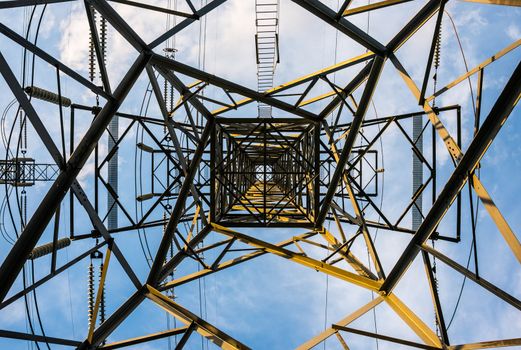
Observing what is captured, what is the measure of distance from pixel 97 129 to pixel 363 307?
19.2 feet

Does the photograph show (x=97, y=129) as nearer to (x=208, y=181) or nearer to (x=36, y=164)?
(x=208, y=181)

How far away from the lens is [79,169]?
18.0 ft

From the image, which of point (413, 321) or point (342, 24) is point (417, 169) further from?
point (342, 24)

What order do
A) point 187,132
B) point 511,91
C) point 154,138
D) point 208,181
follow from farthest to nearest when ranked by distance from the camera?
point 208,181 < point 187,132 < point 154,138 < point 511,91

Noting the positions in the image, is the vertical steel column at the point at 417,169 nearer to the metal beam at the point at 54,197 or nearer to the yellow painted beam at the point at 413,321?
the yellow painted beam at the point at 413,321

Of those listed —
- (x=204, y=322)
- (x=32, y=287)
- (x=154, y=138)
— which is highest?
(x=154, y=138)

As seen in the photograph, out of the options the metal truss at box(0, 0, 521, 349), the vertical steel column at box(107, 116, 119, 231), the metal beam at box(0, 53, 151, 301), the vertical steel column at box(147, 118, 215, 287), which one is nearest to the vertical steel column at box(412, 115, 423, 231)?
the metal truss at box(0, 0, 521, 349)

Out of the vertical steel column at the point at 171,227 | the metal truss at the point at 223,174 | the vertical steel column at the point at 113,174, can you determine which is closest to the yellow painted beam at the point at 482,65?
the metal truss at the point at 223,174

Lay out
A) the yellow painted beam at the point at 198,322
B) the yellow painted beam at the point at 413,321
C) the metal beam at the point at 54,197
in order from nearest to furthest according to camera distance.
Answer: the metal beam at the point at 54,197 → the yellow painted beam at the point at 413,321 → the yellow painted beam at the point at 198,322

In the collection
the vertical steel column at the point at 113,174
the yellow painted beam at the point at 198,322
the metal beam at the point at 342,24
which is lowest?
the yellow painted beam at the point at 198,322

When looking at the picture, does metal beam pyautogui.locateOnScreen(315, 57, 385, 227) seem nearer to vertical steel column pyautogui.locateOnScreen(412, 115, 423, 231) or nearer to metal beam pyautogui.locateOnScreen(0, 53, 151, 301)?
vertical steel column pyautogui.locateOnScreen(412, 115, 423, 231)

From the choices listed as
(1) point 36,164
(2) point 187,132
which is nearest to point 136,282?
(2) point 187,132

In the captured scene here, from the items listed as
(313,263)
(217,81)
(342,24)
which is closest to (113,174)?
(217,81)

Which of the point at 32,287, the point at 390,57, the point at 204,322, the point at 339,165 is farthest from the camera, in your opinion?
the point at 339,165
